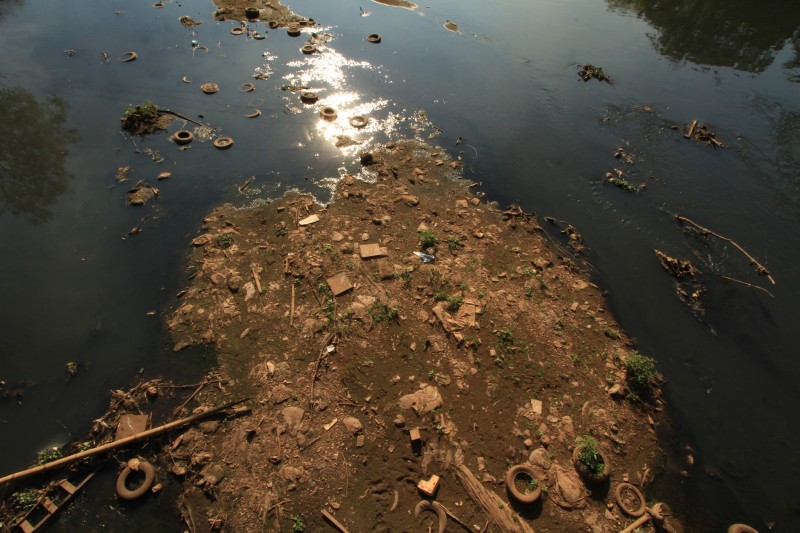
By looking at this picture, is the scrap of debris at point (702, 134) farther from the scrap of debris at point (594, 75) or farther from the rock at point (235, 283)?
the rock at point (235, 283)

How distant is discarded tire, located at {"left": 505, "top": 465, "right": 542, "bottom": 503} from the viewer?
4652 mm

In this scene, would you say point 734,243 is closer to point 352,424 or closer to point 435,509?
point 435,509

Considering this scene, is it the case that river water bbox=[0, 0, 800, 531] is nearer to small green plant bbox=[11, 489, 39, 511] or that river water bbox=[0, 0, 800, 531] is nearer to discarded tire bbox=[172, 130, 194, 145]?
discarded tire bbox=[172, 130, 194, 145]

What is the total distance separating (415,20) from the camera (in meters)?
15.0

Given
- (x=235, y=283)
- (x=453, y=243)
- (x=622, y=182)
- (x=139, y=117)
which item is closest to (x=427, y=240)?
(x=453, y=243)

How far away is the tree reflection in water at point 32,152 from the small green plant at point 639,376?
10899 millimetres

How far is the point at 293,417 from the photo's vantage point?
5.21 m

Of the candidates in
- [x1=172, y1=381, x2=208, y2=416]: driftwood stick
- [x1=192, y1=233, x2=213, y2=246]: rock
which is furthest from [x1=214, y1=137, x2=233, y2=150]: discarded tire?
[x1=172, y1=381, x2=208, y2=416]: driftwood stick

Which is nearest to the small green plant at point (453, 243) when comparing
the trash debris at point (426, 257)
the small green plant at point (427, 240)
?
the small green plant at point (427, 240)

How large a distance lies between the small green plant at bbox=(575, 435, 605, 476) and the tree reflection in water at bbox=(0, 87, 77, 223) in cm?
1025

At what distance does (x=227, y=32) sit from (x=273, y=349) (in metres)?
12.4

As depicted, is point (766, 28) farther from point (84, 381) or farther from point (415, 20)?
point (84, 381)

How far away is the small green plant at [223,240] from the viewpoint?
23.6ft

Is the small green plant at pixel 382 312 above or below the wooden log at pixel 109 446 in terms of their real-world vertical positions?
above
